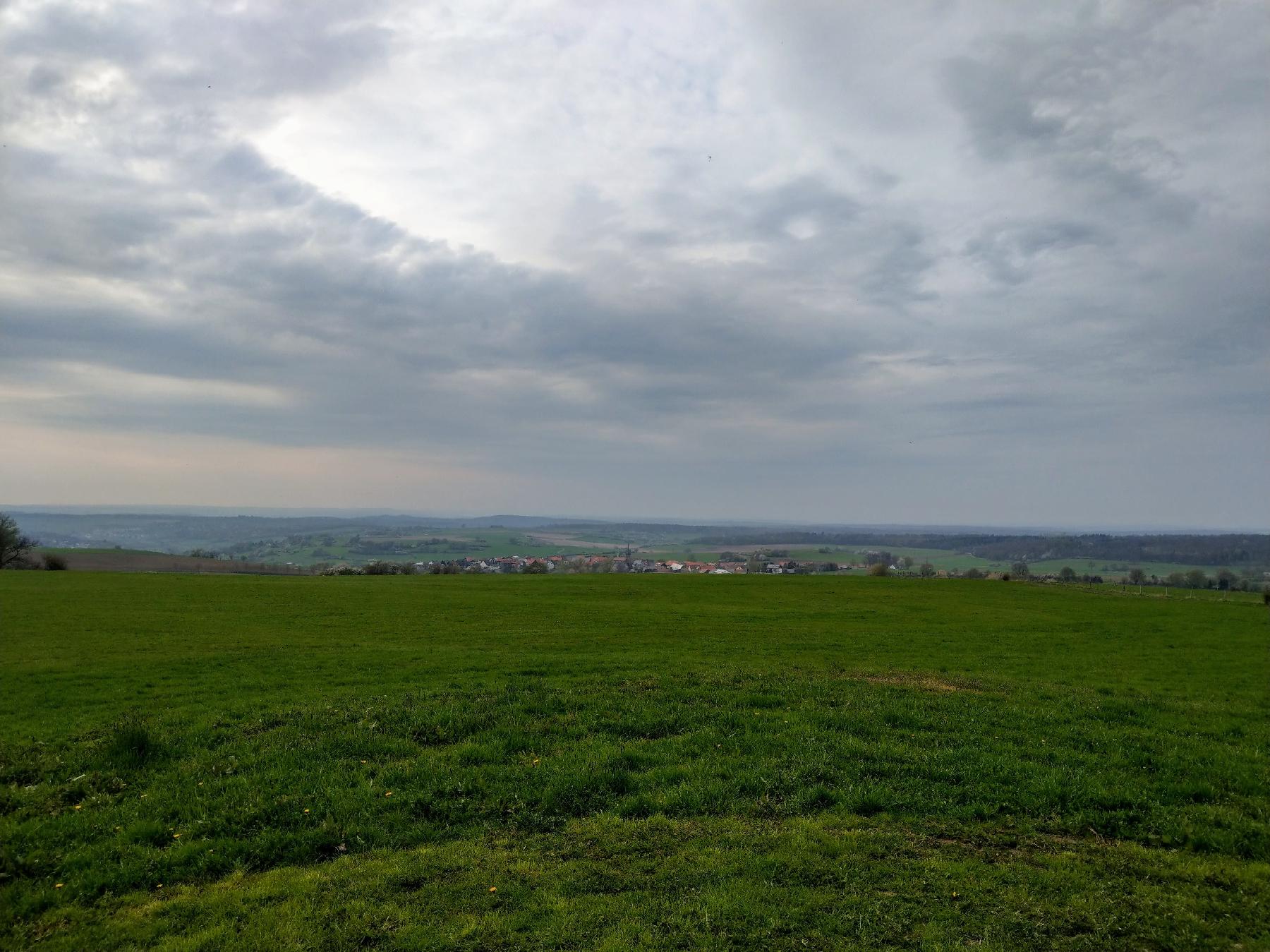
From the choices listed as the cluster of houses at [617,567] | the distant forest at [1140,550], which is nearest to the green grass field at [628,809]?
the cluster of houses at [617,567]

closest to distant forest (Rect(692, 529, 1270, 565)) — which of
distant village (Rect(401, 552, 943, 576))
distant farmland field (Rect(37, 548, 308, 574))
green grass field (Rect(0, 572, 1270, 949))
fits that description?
distant village (Rect(401, 552, 943, 576))

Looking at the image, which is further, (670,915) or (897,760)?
(897,760)

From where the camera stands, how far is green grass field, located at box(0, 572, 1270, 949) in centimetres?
660

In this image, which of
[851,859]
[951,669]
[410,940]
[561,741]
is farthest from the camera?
[951,669]

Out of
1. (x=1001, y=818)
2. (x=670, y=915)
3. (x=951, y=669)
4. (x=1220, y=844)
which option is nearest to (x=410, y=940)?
(x=670, y=915)

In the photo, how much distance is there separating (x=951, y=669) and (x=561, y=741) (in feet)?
50.2

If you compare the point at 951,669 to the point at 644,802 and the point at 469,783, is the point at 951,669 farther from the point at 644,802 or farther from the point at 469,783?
the point at 469,783

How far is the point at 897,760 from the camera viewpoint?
10.8 metres

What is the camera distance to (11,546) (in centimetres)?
8175

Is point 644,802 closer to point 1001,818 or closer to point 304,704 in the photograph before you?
point 1001,818

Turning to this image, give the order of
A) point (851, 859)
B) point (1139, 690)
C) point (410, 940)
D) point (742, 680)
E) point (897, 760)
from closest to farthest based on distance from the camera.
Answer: point (410, 940) < point (851, 859) < point (897, 760) < point (742, 680) < point (1139, 690)

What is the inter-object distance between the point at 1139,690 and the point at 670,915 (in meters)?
18.4

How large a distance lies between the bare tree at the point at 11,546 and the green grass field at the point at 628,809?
272 ft

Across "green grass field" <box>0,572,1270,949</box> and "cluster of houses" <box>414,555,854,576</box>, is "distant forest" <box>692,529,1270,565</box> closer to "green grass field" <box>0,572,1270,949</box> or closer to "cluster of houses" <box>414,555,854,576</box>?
"cluster of houses" <box>414,555,854,576</box>
